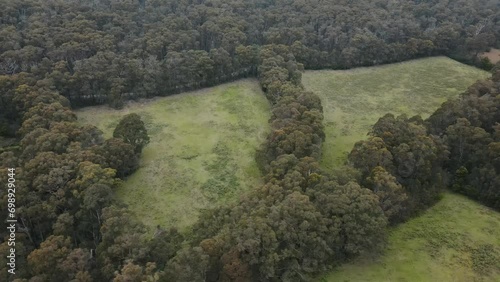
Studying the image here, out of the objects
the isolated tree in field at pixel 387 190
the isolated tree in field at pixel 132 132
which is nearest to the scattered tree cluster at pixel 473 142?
the isolated tree in field at pixel 387 190

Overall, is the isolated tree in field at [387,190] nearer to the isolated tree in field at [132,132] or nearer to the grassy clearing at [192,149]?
the grassy clearing at [192,149]

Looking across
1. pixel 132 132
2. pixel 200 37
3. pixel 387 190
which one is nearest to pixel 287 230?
pixel 387 190

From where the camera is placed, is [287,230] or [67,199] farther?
[67,199]

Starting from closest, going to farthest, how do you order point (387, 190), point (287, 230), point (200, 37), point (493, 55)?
point (287, 230) → point (387, 190) → point (200, 37) → point (493, 55)

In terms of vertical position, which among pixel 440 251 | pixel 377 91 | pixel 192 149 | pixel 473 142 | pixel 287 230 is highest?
pixel 473 142

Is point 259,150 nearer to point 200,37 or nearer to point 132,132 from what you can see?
point 132,132

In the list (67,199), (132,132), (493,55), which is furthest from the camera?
(493,55)
